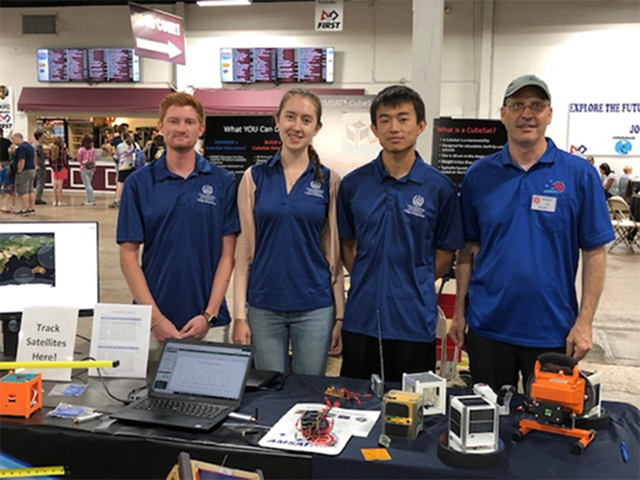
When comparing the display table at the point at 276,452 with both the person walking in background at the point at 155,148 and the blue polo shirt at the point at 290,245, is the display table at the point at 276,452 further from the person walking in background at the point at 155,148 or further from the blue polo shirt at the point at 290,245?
the person walking in background at the point at 155,148

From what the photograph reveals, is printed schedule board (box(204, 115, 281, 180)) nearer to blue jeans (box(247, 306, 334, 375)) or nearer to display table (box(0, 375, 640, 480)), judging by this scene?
blue jeans (box(247, 306, 334, 375))

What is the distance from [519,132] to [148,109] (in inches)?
490

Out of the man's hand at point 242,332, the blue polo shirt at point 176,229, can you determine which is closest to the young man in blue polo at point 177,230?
the blue polo shirt at point 176,229

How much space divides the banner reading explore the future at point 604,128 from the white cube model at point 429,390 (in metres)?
11.2

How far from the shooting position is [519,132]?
211cm

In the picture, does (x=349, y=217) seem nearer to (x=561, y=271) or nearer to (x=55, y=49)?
(x=561, y=271)

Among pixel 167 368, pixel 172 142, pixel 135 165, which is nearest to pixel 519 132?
pixel 172 142

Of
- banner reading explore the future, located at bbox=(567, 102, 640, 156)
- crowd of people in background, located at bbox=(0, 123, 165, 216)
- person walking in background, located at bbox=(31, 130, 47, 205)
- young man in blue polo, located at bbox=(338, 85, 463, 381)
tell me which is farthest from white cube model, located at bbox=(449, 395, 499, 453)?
person walking in background, located at bbox=(31, 130, 47, 205)

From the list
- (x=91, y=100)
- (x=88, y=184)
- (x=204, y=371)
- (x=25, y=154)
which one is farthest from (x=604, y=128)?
(x=204, y=371)

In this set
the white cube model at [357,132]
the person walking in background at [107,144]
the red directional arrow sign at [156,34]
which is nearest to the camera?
the white cube model at [357,132]

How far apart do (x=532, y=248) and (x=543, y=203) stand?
0.50ft

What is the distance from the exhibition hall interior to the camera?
161 cm

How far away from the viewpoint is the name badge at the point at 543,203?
206cm

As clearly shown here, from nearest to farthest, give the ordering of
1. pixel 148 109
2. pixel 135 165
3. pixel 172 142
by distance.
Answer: pixel 172 142
pixel 135 165
pixel 148 109
